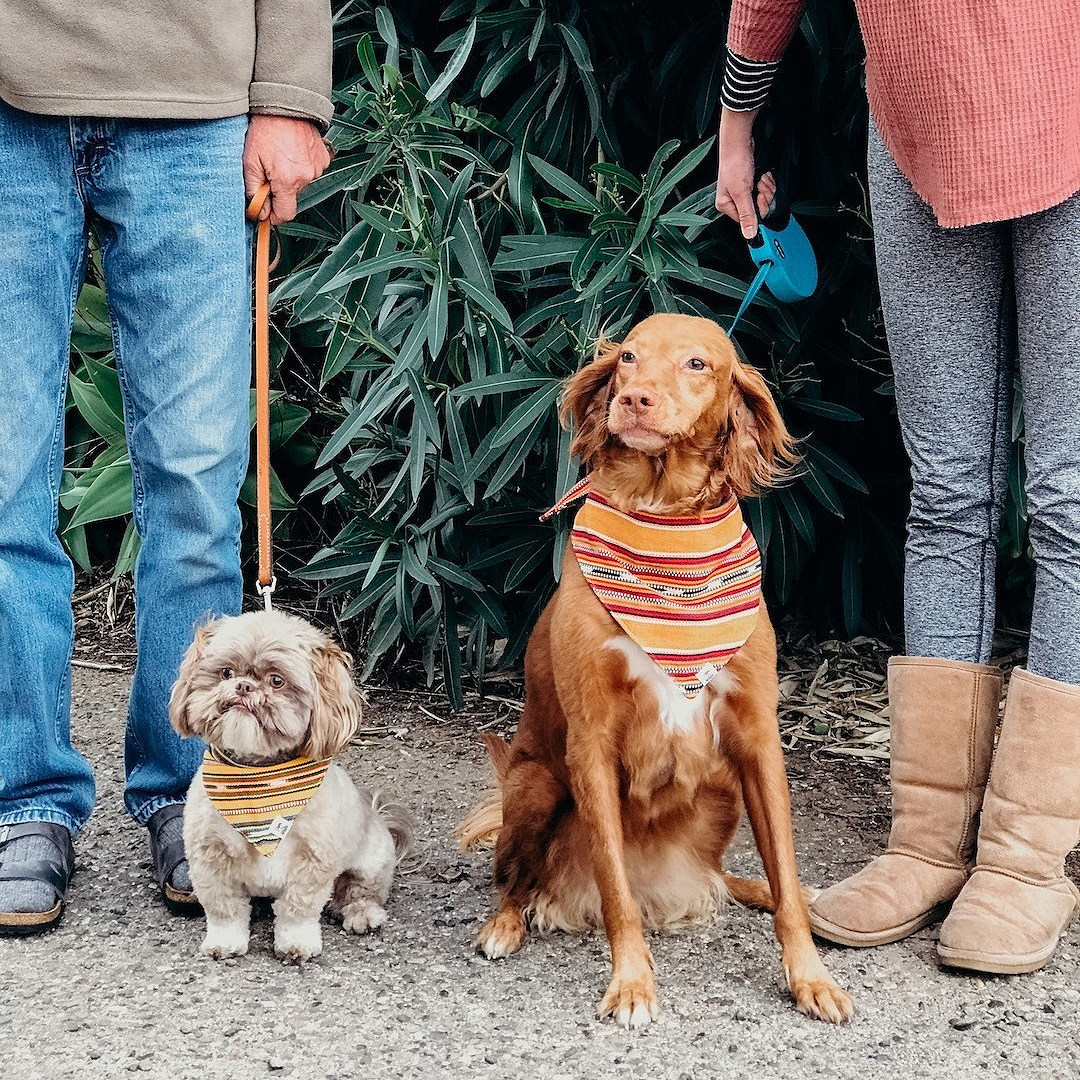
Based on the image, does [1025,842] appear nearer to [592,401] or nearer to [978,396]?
[978,396]

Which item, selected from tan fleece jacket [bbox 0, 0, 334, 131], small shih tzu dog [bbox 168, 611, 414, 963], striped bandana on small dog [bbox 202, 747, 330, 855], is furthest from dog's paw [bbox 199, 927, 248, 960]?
tan fleece jacket [bbox 0, 0, 334, 131]

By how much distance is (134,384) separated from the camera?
2727 mm

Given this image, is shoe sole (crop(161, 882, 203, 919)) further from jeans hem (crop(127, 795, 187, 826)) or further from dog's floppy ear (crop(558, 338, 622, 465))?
dog's floppy ear (crop(558, 338, 622, 465))

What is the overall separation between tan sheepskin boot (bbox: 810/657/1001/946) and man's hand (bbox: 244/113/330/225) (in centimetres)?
158

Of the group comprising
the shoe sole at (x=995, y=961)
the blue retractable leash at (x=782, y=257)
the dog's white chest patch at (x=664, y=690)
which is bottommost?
the shoe sole at (x=995, y=961)

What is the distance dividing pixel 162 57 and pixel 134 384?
0.64 m

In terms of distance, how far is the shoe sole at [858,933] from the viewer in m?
2.60

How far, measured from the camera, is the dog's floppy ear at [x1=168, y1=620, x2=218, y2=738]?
98.3 inches

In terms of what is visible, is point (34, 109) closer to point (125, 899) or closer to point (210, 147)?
point (210, 147)

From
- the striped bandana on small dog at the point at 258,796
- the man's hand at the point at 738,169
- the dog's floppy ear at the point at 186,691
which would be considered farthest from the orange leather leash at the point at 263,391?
the man's hand at the point at 738,169

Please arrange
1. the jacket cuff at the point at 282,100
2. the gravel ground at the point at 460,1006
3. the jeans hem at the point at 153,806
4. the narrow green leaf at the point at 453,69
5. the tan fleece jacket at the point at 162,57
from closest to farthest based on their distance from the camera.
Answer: the gravel ground at the point at 460,1006
the tan fleece jacket at the point at 162,57
the jacket cuff at the point at 282,100
the jeans hem at the point at 153,806
the narrow green leaf at the point at 453,69

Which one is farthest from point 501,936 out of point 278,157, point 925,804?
point 278,157

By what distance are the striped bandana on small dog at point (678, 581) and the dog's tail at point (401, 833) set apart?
859mm

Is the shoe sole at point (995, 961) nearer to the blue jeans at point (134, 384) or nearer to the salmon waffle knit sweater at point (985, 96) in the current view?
the salmon waffle knit sweater at point (985, 96)
